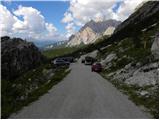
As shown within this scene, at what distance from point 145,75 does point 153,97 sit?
405 inches

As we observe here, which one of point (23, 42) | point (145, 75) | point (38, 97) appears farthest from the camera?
point (23, 42)

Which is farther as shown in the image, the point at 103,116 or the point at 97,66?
the point at 97,66

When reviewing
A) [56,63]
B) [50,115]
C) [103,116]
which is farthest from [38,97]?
[56,63]

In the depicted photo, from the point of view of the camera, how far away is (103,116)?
48.0ft

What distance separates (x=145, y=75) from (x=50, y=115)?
1707 cm

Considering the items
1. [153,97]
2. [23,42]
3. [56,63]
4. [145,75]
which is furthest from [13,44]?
[153,97]

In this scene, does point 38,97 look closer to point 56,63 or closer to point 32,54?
point 56,63

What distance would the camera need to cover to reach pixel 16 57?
3890 inches

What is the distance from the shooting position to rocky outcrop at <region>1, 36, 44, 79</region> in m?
94.4

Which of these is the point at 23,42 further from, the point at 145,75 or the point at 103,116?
the point at 103,116

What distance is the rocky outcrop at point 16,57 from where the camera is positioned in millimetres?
94438

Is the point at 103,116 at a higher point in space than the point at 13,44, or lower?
lower

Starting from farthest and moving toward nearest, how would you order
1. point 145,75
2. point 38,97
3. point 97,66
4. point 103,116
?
1. point 97,66
2. point 145,75
3. point 38,97
4. point 103,116

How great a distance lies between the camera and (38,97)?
22.2m
